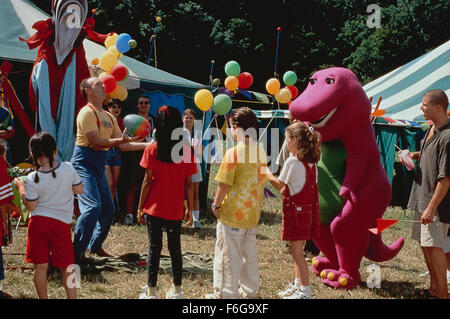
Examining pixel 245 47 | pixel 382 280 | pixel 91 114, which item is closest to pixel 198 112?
pixel 91 114

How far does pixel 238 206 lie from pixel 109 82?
284 centimetres

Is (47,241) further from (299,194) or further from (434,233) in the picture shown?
(434,233)

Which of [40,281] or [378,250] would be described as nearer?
[40,281]

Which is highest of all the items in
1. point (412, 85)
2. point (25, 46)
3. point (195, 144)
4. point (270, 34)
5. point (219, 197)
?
point (270, 34)

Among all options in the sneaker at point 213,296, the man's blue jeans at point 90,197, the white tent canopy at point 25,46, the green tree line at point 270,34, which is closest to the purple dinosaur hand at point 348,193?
the sneaker at point 213,296

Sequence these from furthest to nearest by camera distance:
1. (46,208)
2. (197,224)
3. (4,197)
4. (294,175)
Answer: (197,224)
(294,175)
(4,197)
(46,208)

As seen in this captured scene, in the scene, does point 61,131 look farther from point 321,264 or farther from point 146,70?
point 321,264

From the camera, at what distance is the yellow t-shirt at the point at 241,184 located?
12.4 feet

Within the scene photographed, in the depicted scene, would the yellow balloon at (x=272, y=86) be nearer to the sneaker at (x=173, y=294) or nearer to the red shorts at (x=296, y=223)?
the red shorts at (x=296, y=223)

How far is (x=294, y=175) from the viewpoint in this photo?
4.00 meters

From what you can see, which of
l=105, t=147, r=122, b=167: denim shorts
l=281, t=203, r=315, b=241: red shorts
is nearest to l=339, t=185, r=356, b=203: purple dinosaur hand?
l=281, t=203, r=315, b=241: red shorts

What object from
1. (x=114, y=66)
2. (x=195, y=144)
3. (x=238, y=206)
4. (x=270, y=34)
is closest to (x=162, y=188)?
(x=238, y=206)

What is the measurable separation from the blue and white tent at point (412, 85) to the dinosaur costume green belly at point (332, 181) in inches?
244

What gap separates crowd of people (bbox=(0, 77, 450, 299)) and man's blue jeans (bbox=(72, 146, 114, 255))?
0.4 inches
